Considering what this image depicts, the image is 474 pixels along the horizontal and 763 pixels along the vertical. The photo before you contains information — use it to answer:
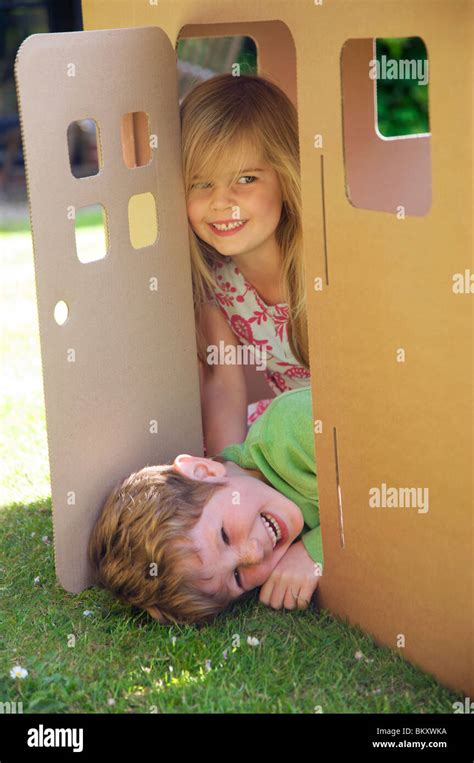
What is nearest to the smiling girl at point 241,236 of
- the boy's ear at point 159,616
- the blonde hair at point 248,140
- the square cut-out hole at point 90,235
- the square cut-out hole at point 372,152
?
the blonde hair at point 248,140

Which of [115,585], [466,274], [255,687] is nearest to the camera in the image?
[466,274]

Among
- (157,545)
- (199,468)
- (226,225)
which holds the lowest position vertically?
(157,545)

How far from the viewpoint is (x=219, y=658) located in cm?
207

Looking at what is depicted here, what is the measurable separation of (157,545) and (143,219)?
2.91ft

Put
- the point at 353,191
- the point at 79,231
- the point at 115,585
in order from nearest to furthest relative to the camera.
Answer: the point at 115,585, the point at 353,191, the point at 79,231

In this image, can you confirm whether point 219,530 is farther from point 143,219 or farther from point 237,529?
point 143,219

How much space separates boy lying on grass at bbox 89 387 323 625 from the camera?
2.15m

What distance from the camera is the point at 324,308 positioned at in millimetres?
2072

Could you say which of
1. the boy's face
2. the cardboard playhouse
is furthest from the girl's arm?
the boy's face

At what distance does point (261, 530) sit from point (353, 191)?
1.07 meters

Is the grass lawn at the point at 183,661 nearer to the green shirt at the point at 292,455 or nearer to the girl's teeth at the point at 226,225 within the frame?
the green shirt at the point at 292,455

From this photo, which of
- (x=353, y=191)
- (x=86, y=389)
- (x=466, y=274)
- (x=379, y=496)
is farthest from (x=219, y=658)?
(x=353, y=191)

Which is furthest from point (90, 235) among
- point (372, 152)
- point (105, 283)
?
point (105, 283)
